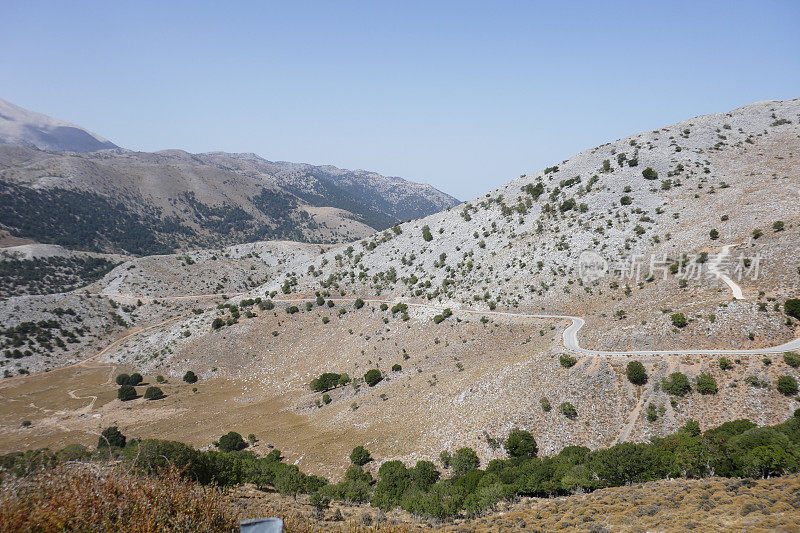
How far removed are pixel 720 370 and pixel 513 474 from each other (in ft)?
67.3

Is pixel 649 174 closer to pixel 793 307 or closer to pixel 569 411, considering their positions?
pixel 793 307

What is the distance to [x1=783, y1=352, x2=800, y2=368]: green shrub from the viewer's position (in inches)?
1066

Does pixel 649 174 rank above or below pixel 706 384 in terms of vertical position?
above

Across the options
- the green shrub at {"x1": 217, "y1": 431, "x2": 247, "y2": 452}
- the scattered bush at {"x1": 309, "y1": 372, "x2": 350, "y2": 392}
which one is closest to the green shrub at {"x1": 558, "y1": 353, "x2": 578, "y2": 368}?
the scattered bush at {"x1": 309, "y1": 372, "x2": 350, "y2": 392}

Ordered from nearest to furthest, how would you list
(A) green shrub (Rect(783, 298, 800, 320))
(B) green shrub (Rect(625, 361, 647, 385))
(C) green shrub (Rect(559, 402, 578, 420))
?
(C) green shrub (Rect(559, 402, 578, 420)) → (B) green shrub (Rect(625, 361, 647, 385)) → (A) green shrub (Rect(783, 298, 800, 320))

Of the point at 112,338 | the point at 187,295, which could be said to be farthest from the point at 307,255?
the point at 112,338

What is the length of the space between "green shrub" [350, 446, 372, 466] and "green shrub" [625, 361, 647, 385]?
24127 millimetres

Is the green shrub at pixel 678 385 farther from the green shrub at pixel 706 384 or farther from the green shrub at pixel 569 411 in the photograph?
the green shrub at pixel 569 411

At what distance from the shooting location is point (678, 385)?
1130 inches

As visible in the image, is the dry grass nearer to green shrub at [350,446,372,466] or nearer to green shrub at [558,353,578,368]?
green shrub at [350,446,372,466]

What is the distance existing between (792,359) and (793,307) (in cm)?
760

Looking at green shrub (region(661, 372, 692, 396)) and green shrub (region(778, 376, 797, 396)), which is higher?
green shrub (region(778, 376, 797, 396))

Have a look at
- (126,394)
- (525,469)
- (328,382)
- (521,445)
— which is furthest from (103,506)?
(126,394)

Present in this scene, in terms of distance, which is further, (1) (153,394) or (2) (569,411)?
(1) (153,394)
